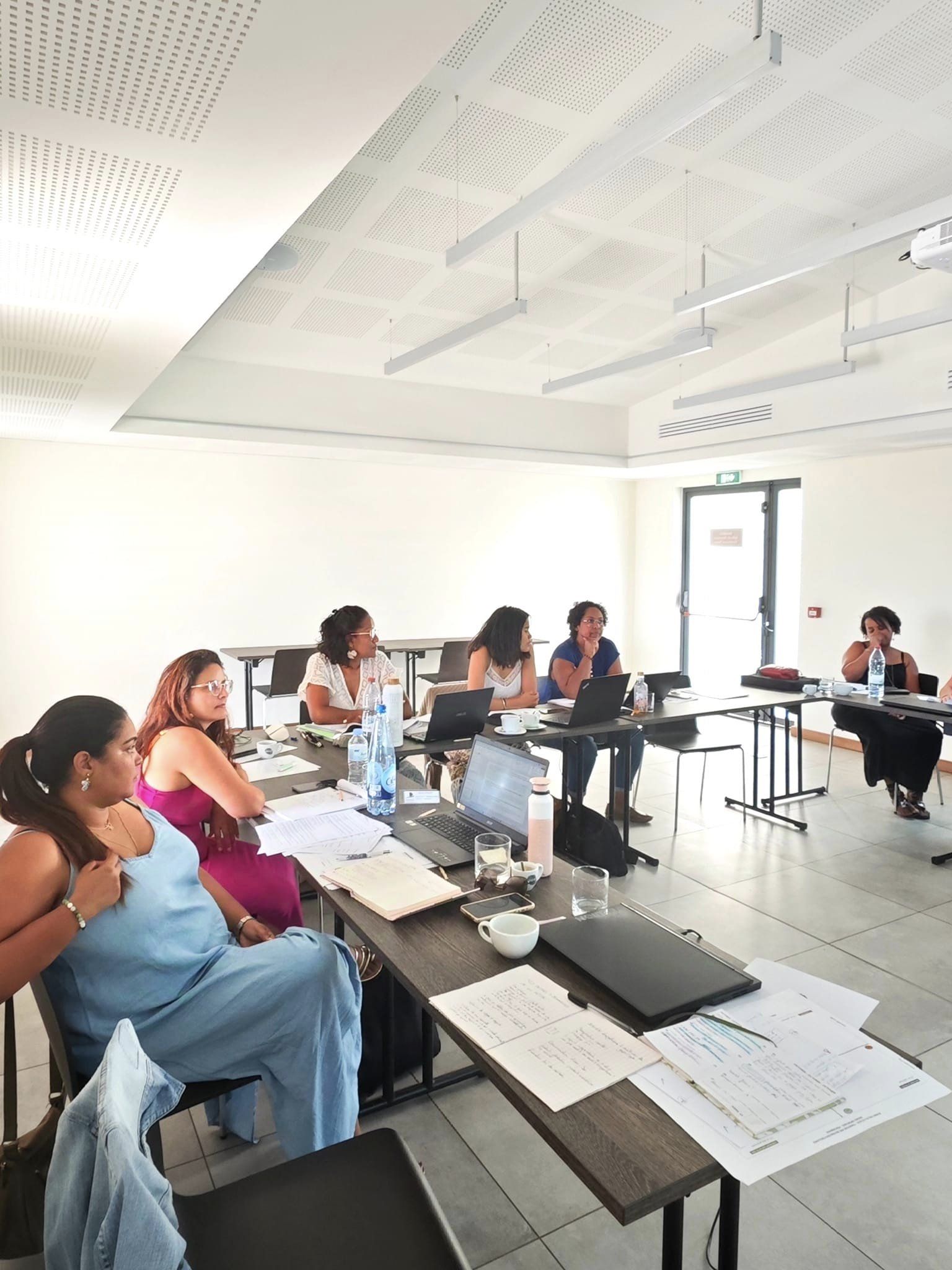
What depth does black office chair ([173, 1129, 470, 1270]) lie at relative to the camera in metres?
1.24

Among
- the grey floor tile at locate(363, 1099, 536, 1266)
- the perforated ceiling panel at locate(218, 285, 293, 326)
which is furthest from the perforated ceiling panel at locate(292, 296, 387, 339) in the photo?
the grey floor tile at locate(363, 1099, 536, 1266)

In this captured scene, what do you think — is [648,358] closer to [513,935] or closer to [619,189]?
[619,189]

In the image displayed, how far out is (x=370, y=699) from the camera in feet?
11.4

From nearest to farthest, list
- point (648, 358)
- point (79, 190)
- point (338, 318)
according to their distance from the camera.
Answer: point (79, 190) < point (648, 358) < point (338, 318)

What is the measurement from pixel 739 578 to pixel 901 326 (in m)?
3.66

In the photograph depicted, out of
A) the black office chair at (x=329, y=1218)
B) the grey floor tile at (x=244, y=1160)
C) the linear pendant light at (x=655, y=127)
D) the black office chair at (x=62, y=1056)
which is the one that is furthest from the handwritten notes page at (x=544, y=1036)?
the linear pendant light at (x=655, y=127)

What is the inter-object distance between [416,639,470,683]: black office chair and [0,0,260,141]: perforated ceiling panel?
14.7ft

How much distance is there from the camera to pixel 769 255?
16.4ft

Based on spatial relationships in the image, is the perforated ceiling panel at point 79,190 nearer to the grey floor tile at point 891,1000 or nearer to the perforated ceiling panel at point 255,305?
the perforated ceiling panel at point 255,305

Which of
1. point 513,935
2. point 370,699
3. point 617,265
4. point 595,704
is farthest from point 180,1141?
point 617,265

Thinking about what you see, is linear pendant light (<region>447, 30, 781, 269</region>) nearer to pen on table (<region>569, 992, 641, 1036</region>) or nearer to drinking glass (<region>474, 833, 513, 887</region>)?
drinking glass (<region>474, 833, 513, 887</region>)

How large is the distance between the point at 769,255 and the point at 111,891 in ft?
16.7

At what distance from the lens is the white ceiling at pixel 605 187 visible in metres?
3.21

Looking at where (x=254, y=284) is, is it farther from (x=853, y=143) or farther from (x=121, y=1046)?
(x=121, y=1046)
